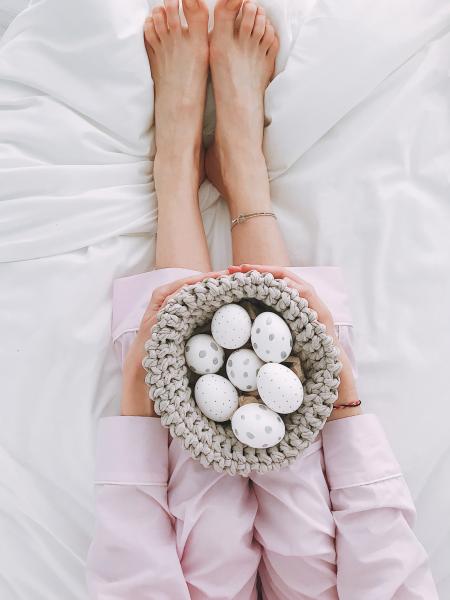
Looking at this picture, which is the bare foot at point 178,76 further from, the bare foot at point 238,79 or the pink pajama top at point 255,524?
the pink pajama top at point 255,524

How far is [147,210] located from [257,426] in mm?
371

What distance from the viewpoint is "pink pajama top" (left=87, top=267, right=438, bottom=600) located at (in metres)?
0.64

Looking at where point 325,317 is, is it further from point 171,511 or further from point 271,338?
point 171,511

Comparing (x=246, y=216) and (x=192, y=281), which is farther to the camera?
(x=246, y=216)

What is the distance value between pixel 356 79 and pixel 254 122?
152 mm

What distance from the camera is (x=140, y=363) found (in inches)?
26.9

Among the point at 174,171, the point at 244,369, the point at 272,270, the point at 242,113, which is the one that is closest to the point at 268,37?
the point at 242,113

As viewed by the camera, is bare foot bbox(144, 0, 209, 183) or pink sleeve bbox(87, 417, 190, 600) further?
bare foot bbox(144, 0, 209, 183)

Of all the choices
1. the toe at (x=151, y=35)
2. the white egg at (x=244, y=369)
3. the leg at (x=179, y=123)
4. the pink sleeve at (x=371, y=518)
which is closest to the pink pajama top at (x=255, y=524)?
Result: the pink sleeve at (x=371, y=518)

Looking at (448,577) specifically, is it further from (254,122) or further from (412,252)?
(254,122)

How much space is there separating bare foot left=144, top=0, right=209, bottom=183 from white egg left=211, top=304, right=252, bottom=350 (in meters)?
0.30

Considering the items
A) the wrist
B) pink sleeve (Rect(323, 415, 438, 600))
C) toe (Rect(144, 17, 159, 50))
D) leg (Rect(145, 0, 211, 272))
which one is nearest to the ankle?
leg (Rect(145, 0, 211, 272))

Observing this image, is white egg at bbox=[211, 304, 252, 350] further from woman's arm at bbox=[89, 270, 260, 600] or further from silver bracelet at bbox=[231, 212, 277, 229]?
silver bracelet at bbox=[231, 212, 277, 229]

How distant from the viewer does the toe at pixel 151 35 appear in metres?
0.89
